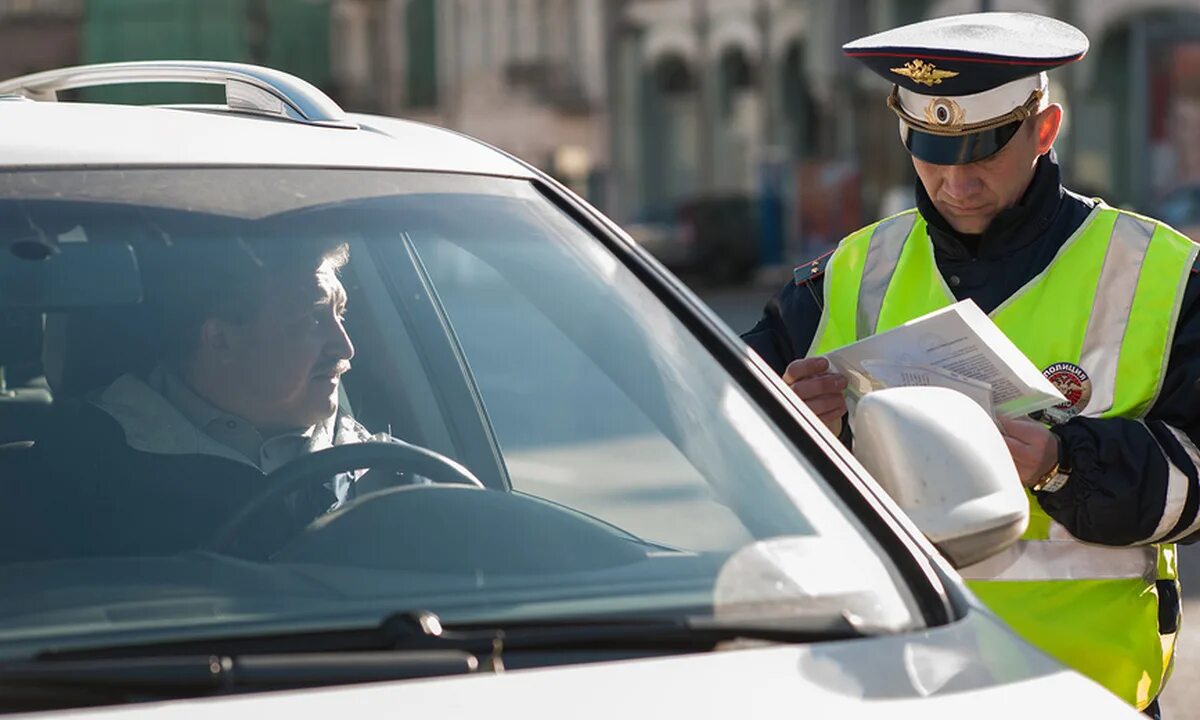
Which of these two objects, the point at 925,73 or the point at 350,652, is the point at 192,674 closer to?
the point at 350,652

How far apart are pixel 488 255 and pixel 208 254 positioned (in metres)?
0.34

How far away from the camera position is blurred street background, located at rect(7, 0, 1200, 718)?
3153 cm

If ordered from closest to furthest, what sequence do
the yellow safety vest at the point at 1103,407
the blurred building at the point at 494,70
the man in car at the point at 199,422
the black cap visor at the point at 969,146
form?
the man in car at the point at 199,422, the yellow safety vest at the point at 1103,407, the black cap visor at the point at 969,146, the blurred building at the point at 494,70

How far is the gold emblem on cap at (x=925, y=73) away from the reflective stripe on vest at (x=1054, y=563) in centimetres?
71

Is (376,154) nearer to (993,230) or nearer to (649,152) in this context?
(993,230)

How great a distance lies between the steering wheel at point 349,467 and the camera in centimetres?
249

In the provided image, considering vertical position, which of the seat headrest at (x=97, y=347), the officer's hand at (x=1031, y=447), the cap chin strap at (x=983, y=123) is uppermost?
the cap chin strap at (x=983, y=123)

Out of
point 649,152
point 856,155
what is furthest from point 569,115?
point 856,155

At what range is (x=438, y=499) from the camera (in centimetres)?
244

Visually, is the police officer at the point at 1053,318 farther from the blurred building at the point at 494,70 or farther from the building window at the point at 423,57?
the building window at the point at 423,57

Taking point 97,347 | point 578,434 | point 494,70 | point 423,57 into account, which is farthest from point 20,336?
point 423,57

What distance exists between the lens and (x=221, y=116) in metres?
2.72

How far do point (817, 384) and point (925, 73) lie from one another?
0.53 meters

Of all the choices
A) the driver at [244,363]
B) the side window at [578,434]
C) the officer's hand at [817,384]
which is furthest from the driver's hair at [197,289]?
the officer's hand at [817,384]
